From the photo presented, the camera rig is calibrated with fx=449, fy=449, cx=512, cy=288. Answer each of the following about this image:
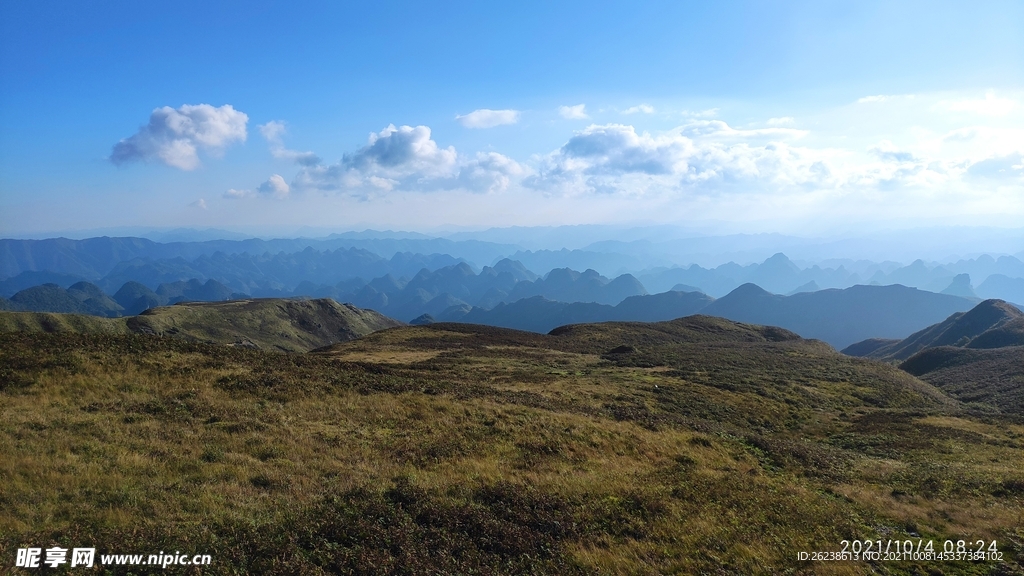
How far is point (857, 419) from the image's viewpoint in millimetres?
34781

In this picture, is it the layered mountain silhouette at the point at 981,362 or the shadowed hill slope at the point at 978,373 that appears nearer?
the shadowed hill slope at the point at 978,373

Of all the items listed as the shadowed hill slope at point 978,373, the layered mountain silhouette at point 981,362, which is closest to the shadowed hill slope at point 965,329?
the layered mountain silhouette at point 981,362

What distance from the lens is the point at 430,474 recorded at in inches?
554

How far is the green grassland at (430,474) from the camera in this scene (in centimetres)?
973

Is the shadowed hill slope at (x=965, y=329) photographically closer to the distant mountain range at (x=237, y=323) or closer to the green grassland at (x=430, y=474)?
the green grassland at (x=430, y=474)

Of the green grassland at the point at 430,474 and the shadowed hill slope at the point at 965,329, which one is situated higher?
the green grassland at the point at 430,474

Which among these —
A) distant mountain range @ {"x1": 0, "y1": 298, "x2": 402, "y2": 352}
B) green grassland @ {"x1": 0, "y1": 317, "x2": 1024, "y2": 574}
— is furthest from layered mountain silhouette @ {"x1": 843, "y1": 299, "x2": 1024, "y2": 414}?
distant mountain range @ {"x1": 0, "y1": 298, "x2": 402, "y2": 352}

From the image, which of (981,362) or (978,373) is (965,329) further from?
(978,373)

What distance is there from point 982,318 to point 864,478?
185108 millimetres

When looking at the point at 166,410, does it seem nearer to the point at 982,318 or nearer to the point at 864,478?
the point at 864,478

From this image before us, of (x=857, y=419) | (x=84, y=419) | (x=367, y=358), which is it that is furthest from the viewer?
(x=367, y=358)

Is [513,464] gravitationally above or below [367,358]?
above

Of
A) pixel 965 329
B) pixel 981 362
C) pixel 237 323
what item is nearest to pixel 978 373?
pixel 981 362

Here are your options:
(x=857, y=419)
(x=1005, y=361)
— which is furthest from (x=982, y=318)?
(x=857, y=419)
